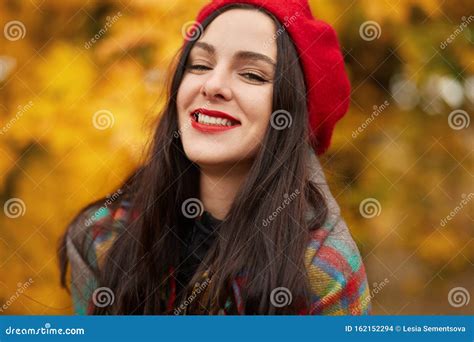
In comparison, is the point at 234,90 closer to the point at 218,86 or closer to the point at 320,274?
the point at 218,86

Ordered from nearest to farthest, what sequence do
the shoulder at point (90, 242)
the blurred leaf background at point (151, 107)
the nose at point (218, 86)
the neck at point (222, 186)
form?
1. the nose at point (218, 86)
2. the neck at point (222, 186)
3. the shoulder at point (90, 242)
4. the blurred leaf background at point (151, 107)

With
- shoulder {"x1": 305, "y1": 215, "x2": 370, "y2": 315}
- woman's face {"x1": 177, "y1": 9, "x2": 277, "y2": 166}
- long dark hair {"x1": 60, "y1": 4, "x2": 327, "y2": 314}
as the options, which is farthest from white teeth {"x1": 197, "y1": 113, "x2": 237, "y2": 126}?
shoulder {"x1": 305, "y1": 215, "x2": 370, "y2": 315}

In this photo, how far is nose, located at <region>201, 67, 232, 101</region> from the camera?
7.03ft

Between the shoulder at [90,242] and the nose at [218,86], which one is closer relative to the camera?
the nose at [218,86]

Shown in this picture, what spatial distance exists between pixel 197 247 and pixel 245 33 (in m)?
0.69

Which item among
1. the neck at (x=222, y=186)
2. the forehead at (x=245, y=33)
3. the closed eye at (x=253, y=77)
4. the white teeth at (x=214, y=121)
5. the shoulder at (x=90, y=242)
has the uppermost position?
the forehead at (x=245, y=33)

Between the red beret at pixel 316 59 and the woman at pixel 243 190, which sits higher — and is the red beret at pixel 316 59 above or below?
above

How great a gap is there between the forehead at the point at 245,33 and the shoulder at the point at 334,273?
1.93 ft

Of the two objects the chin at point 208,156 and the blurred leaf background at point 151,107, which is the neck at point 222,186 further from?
the blurred leaf background at point 151,107

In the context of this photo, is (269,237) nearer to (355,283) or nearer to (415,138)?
(355,283)

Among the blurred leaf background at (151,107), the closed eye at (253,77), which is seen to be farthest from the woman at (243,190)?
the blurred leaf background at (151,107)

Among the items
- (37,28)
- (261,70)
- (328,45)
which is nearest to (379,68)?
(328,45)

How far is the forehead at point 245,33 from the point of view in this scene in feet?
7.10

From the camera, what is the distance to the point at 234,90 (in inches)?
85.4
